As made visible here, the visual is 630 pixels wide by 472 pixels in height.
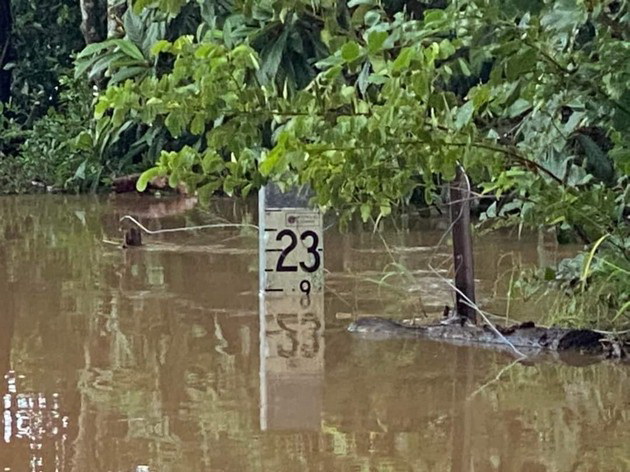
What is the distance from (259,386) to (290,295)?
5.20 feet

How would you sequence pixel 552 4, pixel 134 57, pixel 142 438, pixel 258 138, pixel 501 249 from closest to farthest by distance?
pixel 552 4 → pixel 142 438 → pixel 258 138 → pixel 501 249 → pixel 134 57

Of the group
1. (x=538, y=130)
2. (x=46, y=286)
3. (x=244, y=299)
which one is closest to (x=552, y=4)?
(x=538, y=130)

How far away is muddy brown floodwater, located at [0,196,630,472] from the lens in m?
3.20

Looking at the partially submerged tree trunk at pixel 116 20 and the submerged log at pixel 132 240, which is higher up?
the partially submerged tree trunk at pixel 116 20

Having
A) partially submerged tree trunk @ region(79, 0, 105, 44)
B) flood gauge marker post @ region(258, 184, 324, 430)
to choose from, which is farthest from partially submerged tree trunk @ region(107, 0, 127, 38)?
flood gauge marker post @ region(258, 184, 324, 430)

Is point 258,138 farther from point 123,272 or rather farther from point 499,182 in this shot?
point 123,272

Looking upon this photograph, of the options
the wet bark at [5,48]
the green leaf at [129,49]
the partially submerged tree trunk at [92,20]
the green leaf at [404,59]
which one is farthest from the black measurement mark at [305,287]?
the wet bark at [5,48]

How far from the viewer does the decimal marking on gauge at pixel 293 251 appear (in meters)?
5.51

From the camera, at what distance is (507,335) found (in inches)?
179

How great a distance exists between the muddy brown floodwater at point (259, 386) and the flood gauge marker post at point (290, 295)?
0.05 ft

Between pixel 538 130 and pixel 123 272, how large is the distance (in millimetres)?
2727

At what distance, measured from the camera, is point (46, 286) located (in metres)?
5.93

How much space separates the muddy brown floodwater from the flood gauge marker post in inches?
0.6

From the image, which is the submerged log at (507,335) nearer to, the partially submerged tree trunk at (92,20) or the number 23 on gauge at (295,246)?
the number 23 on gauge at (295,246)
